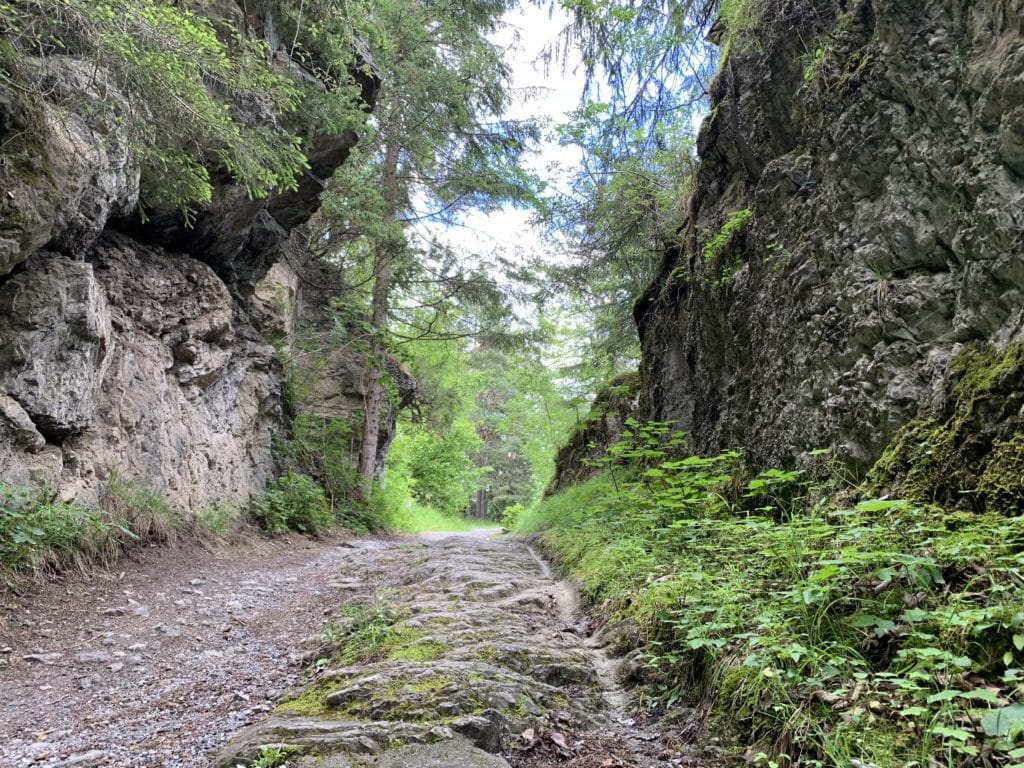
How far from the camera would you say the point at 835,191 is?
16.1 feet

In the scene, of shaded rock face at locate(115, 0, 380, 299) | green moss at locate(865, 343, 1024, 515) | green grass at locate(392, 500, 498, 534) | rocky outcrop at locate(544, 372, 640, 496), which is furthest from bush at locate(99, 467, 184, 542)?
green grass at locate(392, 500, 498, 534)

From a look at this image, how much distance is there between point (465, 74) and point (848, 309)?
1147 cm

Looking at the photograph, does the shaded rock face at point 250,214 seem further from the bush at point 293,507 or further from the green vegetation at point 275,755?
the green vegetation at point 275,755

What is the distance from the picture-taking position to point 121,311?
7.57 m

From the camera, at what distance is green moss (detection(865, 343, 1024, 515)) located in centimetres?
279

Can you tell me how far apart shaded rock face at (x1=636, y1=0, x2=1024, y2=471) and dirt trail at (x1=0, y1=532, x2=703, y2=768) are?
9.34 feet

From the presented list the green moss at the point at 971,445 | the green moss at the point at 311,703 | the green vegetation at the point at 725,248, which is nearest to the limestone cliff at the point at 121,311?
the green moss at the point at 311,703

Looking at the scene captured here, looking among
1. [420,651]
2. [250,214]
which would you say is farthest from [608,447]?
[250,214]

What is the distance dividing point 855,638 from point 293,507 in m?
9.83

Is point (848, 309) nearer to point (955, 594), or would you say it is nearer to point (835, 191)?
point (835, 191)

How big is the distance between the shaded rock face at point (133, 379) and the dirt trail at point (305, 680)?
1679mm

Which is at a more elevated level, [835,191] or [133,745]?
[835,191]

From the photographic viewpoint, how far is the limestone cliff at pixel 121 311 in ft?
17.1

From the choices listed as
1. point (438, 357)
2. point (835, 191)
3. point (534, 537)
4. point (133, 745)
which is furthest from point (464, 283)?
point (133, 745)
